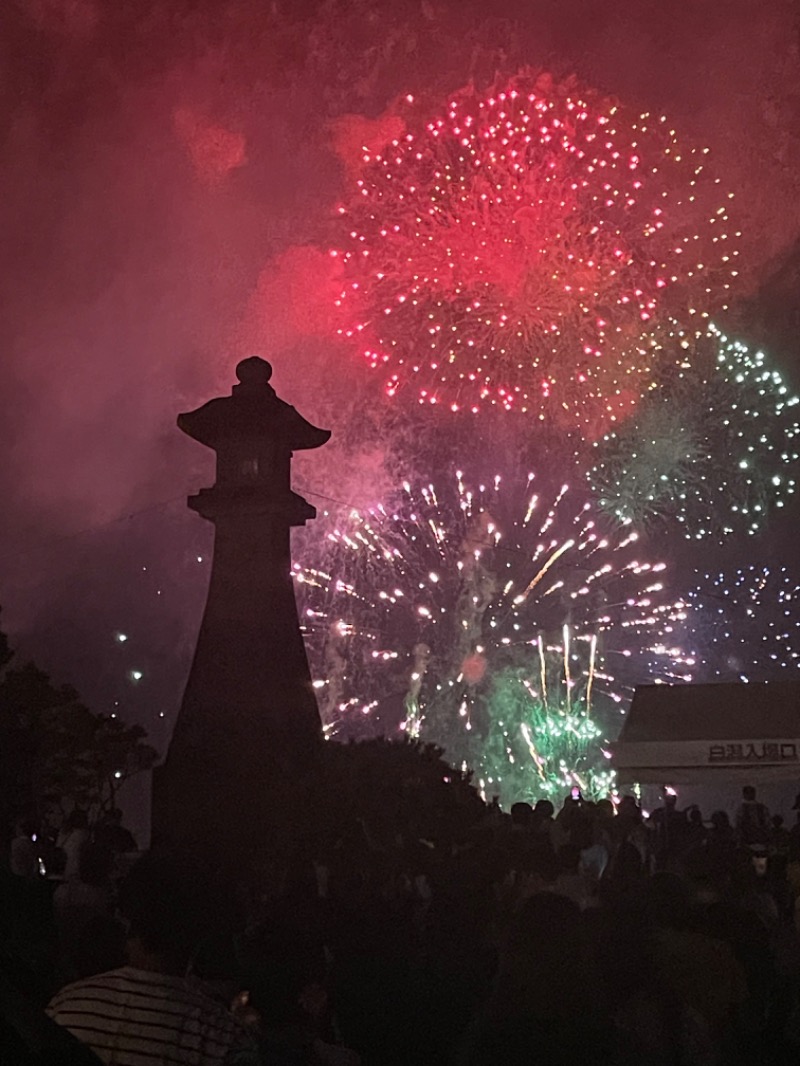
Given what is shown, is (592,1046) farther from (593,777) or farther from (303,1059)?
(593,777)

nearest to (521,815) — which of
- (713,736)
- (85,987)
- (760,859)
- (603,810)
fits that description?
(603,810)

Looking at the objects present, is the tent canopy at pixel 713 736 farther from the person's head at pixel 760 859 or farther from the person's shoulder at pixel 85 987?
the person's shoulder at pixel 85 987

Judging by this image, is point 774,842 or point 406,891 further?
point 774,842

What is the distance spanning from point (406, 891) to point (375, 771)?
20.3m

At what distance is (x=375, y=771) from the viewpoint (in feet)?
88.6

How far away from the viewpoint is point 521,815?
10.2m

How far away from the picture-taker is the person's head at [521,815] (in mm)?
10055

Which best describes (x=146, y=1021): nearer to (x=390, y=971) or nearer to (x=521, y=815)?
(x=390, y=971)

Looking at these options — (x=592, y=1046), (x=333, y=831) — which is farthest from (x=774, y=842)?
(x=592, y=1046)

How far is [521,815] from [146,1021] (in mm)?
7017

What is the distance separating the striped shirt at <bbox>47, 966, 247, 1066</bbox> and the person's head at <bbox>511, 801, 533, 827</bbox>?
21.7ft

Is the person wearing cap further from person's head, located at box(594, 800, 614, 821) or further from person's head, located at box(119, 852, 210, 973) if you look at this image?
person's head, located at box(119, 852, 210, 973)

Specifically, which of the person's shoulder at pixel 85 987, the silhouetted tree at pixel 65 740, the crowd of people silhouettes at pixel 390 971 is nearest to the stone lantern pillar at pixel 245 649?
the crowd of people silhouettes at pixel 390 971

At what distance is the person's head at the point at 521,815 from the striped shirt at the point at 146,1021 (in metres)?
6.63
